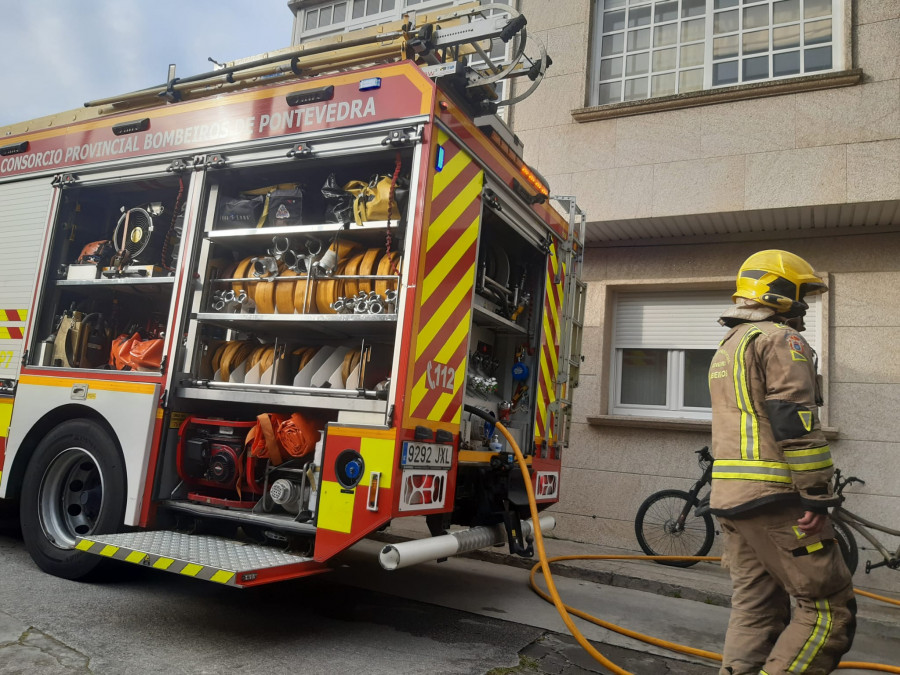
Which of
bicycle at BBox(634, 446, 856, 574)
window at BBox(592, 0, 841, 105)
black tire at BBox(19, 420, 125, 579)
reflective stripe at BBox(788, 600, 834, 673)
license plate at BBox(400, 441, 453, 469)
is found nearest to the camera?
reflective stripe at BBox(788, 600, 834, 673)

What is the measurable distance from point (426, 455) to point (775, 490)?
1.67 m

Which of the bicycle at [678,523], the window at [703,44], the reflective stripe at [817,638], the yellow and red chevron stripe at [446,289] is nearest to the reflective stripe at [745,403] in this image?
the reflective stripe at [817,638]

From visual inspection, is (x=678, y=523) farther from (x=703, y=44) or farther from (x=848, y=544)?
(x=703, y=44)

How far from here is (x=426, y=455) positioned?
3717 mm

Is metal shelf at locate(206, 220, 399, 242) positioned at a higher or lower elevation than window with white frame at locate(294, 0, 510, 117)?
lower

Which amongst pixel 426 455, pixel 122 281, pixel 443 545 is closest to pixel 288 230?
pixel 122 281

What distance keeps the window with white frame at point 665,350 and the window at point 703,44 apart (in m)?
2.47

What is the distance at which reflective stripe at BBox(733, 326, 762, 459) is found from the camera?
9.60 feet

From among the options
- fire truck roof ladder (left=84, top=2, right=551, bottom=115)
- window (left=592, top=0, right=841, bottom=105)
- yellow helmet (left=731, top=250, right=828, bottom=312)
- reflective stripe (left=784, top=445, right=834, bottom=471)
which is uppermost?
window (left=592, top=0, right=841, bottom=105)

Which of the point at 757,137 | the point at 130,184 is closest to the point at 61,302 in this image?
the point at 130,184

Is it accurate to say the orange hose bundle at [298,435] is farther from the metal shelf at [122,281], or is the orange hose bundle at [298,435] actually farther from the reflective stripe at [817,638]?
the reflective stripe at [817,638]

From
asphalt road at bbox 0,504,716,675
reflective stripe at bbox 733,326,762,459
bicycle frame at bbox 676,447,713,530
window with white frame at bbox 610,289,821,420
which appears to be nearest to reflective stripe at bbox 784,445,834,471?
reflective stripe at bbox 733,326,762,459

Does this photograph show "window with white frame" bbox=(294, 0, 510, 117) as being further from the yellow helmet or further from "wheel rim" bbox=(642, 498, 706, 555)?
the yellow helmet

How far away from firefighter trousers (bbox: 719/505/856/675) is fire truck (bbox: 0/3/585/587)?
4.88 ft
